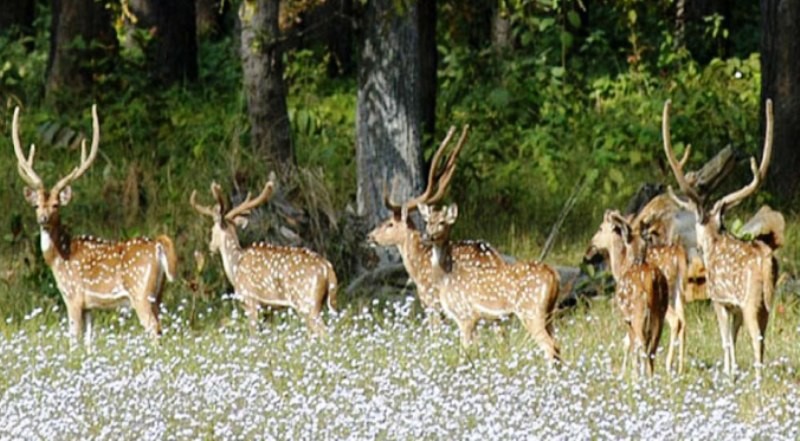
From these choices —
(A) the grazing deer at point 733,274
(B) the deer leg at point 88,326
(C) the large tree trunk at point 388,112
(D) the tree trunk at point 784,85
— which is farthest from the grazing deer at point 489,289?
(D) the tree trunk at point 784,85

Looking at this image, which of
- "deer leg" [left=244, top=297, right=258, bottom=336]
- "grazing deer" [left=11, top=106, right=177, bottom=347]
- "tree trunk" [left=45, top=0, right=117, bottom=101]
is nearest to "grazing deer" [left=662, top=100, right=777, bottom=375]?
"deer leg" [left=244, top=297, right=258, bottom=336]

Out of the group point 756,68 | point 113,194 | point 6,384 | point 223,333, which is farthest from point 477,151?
point 6,384

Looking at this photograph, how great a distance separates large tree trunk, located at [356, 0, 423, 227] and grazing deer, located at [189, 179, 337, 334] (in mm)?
2278

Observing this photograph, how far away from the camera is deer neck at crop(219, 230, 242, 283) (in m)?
13.3

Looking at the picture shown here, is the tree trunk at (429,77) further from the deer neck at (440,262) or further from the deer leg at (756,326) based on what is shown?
the deer leg at (756,326)

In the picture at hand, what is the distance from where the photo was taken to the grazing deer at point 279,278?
42.2 ft

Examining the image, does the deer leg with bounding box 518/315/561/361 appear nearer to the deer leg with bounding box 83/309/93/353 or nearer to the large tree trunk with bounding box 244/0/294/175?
the deer leg with bounding box 83/309/93/353

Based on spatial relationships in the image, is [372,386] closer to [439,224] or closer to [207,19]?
[439,224]

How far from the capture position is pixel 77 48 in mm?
20828

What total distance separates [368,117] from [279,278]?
2944 mm

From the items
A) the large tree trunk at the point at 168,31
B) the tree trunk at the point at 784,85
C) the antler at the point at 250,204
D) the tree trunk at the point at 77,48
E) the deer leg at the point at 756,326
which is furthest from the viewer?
the large tree trunk at the point at 168,31

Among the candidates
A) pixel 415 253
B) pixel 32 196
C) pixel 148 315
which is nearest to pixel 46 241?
pixel 32 196

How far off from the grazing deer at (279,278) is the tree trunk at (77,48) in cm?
785

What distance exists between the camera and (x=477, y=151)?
62.0 ft
